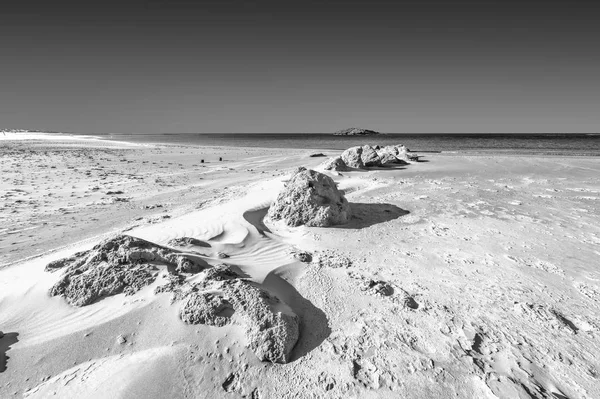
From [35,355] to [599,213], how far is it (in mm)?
10188

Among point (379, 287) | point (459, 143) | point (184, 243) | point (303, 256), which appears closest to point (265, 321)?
point (379, 287)

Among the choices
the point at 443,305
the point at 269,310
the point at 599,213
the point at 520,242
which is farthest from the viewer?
the point at 599,213

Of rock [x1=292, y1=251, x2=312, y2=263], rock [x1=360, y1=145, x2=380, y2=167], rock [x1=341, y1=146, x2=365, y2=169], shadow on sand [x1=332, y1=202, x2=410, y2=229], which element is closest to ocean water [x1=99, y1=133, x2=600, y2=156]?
rock [x1=360, y1=145, x2=380, y2=167]

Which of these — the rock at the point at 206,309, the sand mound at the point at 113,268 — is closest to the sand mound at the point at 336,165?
the sand mound at the point at 113,268

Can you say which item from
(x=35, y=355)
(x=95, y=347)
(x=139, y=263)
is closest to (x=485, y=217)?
(x=139, y=263)

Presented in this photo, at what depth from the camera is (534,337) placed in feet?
9.50

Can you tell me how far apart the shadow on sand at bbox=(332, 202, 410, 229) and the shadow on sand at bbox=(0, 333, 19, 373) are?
15.0ft

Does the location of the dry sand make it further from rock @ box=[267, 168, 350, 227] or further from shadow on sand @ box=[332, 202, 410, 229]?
rock @ box=[267, 168, 350, 227]

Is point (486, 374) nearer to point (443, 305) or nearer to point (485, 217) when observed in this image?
point (443, 305)

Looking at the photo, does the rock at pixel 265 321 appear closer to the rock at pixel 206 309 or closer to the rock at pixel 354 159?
the rock at pixel 206 309

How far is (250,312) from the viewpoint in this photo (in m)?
2.79

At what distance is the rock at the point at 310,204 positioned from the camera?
5758mm

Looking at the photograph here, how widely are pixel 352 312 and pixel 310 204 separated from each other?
2916mm

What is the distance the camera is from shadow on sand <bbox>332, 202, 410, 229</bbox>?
593 cm
